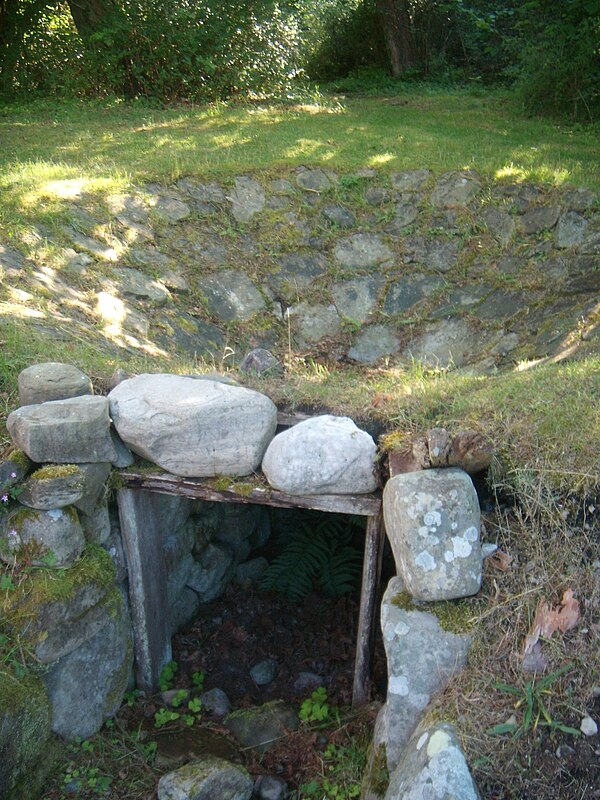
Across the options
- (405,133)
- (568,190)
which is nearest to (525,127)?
(405,133)

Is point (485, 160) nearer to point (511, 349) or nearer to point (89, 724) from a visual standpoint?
point (511, 349)

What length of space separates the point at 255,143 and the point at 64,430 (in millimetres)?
5064

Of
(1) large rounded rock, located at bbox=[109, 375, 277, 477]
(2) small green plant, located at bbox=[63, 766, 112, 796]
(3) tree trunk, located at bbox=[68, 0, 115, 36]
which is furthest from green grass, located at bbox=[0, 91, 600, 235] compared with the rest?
(2) small green plant, located at bbox=[63, 766, 112, 796]

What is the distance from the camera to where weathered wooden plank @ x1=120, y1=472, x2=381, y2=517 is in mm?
3803

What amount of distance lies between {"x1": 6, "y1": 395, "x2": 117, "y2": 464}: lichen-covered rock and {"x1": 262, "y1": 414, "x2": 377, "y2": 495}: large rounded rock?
0.85 m

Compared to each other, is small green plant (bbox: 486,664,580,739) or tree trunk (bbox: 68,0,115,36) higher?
tree trunk (bbox: 68,0,115,36)

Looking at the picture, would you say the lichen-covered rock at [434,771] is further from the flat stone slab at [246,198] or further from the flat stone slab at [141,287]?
the flat stone slab at [246,198]

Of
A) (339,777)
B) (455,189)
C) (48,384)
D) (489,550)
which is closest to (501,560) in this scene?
(489,550)

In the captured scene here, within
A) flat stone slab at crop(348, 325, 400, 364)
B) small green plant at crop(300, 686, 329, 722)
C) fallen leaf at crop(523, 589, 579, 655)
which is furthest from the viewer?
flat stone slab at crop(348, 325, 400, 364)

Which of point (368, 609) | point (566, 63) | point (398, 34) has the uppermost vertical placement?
point (398, 34)

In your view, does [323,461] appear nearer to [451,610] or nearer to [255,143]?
[451,610]

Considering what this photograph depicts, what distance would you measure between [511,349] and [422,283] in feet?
3.33

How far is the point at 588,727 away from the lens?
2824 mm

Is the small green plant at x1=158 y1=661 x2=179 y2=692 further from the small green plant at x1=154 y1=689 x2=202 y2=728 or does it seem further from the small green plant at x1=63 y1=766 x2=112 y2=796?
the small green plant at x1=63 y1=766 x2=112 y2=796
